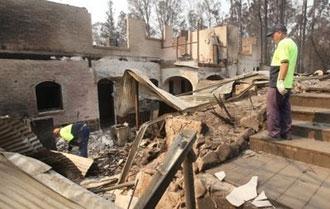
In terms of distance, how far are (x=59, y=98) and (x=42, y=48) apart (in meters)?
2.20

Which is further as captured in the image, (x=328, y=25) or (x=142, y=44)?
(x=328, y=25)

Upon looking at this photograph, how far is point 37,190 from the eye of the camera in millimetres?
1961

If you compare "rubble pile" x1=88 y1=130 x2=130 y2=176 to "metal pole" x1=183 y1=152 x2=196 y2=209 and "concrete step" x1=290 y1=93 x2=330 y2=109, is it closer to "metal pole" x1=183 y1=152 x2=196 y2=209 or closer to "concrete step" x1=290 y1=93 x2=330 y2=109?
"concrete step" x1=290 y1=93 x2=330 y2=109

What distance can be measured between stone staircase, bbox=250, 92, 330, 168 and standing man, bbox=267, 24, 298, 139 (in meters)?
0.19

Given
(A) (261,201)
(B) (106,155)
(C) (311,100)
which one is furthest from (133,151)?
(B) (106,155)

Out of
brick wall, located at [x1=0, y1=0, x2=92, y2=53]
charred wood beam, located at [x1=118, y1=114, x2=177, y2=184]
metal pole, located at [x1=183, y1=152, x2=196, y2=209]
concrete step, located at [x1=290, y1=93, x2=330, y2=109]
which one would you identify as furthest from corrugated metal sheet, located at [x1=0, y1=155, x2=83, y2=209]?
brick wall, located at [x1=0, y1=0, x2=92, y2=53]

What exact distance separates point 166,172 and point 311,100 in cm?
422

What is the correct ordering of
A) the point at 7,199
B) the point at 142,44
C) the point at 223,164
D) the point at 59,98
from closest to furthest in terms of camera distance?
the point at 7,199, the point at 223,164, the point at 59,98, the point at 142,44

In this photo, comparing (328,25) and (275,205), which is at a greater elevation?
(328,25)

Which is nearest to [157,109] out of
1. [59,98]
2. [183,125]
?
[183,125]

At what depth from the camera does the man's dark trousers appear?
3982 mm

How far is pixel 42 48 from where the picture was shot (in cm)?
1190

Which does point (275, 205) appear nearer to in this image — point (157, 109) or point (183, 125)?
point (183, 125)

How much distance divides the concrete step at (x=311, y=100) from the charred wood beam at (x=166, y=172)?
3.85m
